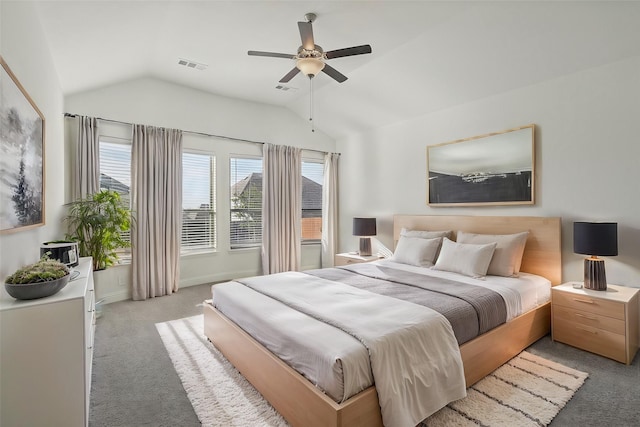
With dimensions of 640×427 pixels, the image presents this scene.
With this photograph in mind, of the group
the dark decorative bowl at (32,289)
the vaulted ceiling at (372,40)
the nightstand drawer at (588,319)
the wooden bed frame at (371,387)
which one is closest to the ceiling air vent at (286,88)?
the vaulted ceiling at (372,40)

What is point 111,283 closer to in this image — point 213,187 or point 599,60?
point 213,187

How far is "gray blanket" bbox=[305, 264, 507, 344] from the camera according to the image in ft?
7.53

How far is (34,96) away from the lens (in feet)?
7.67

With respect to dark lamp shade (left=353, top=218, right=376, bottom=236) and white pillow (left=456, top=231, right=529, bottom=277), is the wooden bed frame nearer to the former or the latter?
white pillow (left=456, top=231, right=529, bottom=277)

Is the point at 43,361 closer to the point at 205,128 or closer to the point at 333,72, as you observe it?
the point at 333,72

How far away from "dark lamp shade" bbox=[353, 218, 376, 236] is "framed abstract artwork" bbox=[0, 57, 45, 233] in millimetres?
3965

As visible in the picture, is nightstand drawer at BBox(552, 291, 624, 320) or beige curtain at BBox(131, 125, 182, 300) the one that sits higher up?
beige curtain at BBox(131, 125, 182, 300)

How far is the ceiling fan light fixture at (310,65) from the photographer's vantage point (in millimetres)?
2822

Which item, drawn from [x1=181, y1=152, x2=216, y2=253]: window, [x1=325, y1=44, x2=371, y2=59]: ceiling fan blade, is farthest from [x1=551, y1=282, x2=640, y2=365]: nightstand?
[x1=181, y1=152, x2=216, y2=253]: window

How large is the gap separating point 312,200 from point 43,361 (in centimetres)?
Result: 499

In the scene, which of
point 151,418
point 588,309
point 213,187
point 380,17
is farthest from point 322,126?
point 151,418

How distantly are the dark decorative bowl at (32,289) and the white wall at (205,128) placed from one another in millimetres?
2647

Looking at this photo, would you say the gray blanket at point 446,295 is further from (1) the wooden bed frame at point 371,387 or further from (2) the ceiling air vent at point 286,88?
(2) the ceiling air vent at point 286,88

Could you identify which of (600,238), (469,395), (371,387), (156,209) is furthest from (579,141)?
(156,209)
